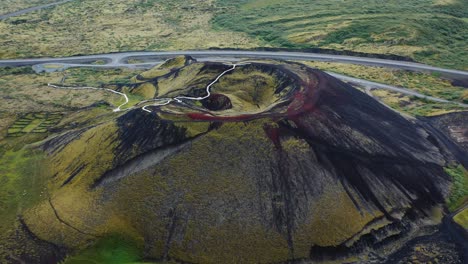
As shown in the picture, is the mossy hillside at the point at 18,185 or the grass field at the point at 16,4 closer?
the mossy hillside at the point at 18,185

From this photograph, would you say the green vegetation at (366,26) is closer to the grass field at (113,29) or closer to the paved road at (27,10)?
the grass field at (113,29)

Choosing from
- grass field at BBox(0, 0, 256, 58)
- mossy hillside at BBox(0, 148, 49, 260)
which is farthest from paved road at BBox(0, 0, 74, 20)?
mossy hillside at BBox(0, 148, 49, 260)


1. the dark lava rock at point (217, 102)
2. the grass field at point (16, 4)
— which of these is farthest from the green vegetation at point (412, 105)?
the grass field at point (16, 4)

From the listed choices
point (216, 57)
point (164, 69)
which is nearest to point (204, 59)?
point (216, 57)

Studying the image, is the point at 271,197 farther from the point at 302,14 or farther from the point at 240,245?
the point at 302,14

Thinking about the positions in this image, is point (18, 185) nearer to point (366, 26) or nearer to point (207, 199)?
point (207, 199)

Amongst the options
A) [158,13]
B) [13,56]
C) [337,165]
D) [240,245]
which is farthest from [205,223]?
[158,13]
